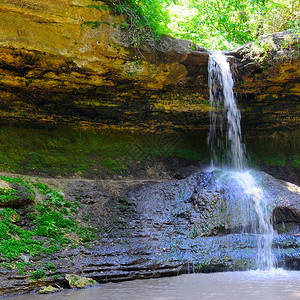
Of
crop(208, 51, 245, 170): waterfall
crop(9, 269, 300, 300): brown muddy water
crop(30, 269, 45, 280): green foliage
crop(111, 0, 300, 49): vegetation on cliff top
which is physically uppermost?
crop(111, 0, 300, 49): vegetation on cliff top

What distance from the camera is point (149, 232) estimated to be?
5.67m

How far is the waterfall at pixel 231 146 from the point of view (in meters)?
5.59

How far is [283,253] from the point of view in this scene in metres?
5.23

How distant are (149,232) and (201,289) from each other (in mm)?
2055

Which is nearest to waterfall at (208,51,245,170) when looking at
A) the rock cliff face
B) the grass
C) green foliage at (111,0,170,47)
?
the rock cliff face

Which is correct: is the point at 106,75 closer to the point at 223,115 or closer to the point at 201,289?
the point at 223,115

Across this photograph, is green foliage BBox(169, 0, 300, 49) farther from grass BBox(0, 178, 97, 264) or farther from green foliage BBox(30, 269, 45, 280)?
green foliage BBox(30, 269, 45, 280)

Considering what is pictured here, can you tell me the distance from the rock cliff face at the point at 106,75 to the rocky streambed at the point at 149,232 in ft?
7.44

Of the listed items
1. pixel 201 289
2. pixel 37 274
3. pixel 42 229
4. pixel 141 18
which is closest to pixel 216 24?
pixel 141 18

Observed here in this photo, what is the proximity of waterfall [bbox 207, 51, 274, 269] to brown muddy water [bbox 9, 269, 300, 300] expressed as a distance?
0.98 m

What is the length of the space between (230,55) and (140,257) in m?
5.47

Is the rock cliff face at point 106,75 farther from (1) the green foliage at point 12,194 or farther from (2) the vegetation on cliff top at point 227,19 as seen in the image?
(1) the green foliage at point 12,194

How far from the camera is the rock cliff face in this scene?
604cm

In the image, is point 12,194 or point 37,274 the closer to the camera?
point 37,274
